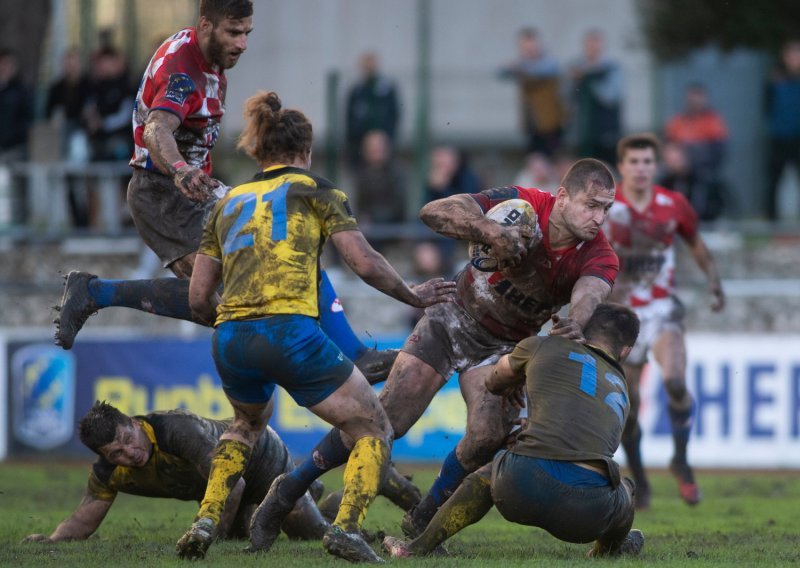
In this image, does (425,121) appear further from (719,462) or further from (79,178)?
(719,462)

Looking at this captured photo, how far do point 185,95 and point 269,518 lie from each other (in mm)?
2526

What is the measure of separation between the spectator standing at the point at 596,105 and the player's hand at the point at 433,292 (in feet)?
32.7

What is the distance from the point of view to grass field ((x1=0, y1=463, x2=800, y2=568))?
743 centimetres

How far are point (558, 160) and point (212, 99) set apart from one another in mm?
9202

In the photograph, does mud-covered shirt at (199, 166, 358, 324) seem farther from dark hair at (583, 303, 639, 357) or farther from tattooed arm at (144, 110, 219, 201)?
dark hair at (583, 303, 639, 357)

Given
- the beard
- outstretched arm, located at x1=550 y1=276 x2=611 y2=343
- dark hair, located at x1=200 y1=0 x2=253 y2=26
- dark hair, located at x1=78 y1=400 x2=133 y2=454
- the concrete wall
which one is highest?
the concrete wall

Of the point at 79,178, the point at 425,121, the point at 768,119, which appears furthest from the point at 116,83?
the point at 768,119

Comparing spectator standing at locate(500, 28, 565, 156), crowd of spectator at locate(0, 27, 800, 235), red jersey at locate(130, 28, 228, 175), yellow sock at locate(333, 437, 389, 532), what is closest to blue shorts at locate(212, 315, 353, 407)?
yellow sock at locate(333, 437, 389, 532)

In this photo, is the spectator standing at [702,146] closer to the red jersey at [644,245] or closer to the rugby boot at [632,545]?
the red jersey at [644,245]

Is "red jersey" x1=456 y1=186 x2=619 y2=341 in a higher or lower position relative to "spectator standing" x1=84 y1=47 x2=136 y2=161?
lower

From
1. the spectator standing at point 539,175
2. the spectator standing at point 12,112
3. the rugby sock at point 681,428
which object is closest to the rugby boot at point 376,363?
the rugby sock at point 681,428

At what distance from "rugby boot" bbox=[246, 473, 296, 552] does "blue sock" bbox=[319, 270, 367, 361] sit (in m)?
1.09

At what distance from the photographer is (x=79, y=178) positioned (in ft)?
59.6

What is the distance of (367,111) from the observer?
57.5ft
